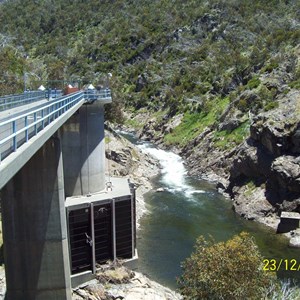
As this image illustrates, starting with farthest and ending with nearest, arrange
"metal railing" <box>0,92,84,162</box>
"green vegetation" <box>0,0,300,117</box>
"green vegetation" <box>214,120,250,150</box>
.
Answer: "green vegetation" <box>0,0,300,117</box>, "green vegetation" <box>214,120,250,150</box>, "metal railing" <box>0,92,84,162</box>

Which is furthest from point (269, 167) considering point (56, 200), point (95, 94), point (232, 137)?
Answer: point (56, 200)

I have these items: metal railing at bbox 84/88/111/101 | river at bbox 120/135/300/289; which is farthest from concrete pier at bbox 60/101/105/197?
river at bbox 120/135/300/289

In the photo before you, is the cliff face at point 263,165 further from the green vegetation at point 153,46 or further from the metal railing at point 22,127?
the metal railing at point 22,127

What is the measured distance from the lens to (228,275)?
19922mm

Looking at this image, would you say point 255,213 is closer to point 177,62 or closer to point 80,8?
point 177,62

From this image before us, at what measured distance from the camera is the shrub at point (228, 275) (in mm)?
19562

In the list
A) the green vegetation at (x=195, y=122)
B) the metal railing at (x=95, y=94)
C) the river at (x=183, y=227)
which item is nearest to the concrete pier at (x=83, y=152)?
the metal railing at (x=95, y=94)

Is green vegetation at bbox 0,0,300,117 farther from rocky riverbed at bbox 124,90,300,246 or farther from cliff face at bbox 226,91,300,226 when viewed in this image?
cliff face at bbox 226,91,300,226

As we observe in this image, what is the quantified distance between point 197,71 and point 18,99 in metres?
69.5

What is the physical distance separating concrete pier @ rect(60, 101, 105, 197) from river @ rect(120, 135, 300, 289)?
611 centimetres

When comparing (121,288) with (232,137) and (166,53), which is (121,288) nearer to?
(232,137)

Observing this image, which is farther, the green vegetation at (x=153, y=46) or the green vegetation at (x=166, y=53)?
the green vegetation at (x=153, y=46)

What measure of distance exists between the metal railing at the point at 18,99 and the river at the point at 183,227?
13589 millimetres

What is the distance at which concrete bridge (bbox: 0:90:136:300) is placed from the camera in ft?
55.0
